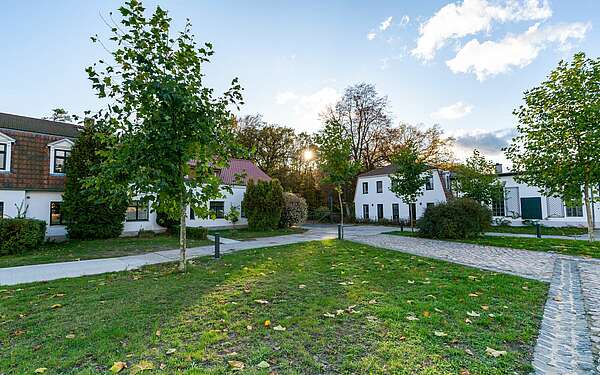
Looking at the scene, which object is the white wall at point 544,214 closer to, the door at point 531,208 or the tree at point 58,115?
the door at point 531,208

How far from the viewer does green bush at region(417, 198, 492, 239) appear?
15.2 metres

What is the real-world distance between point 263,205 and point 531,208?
20.3m

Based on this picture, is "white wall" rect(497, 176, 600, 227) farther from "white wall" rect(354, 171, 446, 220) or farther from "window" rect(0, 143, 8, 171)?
"window" rect(0, 143, 8, 171)

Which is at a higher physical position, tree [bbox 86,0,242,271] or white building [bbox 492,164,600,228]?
tree [bbox 86,0,242,271]

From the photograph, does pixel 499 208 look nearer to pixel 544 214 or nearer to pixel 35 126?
pixel 544 214

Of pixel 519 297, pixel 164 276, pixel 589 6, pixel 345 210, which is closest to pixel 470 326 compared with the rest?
pixel 519 297

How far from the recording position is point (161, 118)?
706 centimetres

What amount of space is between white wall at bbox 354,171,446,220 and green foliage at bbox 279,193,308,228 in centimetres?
806

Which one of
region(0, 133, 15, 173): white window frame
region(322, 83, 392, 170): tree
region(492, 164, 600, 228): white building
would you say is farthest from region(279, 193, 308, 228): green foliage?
region(0, 133, 15, 173): white window frame

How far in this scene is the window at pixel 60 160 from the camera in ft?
55.2

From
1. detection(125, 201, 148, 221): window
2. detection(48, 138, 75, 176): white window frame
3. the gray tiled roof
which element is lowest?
detection(125, 201, 148, 221): window

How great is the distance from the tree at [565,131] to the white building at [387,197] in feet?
40.3

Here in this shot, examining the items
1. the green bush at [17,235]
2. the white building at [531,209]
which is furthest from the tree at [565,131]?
the green bush at [17,235]

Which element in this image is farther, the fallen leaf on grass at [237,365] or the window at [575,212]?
the window at [575,212]
